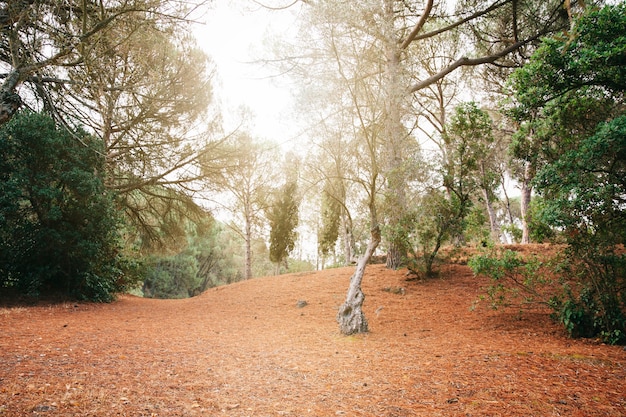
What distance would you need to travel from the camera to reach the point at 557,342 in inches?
177

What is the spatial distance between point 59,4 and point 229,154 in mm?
6186

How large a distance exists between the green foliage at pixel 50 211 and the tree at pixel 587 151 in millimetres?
8781

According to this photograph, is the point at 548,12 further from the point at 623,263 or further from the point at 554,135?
the point at 623,263

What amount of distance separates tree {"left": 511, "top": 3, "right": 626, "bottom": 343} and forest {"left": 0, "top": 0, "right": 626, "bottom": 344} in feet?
0.08

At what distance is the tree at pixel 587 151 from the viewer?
3.88 m

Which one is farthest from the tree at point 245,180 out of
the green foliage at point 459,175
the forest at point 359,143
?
the green foliage at point 459,175

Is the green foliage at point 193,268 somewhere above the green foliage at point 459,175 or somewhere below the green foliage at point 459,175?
below

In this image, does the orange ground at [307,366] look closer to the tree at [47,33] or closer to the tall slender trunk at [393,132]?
the tall slender trunk at [393,132]

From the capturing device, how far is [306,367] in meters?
3.65

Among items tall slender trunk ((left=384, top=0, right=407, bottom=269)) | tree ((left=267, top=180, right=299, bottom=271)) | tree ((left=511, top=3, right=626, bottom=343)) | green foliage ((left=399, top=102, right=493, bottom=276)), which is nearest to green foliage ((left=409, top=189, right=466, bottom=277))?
green foliage ((left=399, top=102, right=493, bottom=276))

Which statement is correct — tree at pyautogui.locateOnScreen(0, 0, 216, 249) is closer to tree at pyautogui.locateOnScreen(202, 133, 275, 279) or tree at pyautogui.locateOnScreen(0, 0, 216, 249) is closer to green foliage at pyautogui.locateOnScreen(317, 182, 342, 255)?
tree at pyautogui.locateOnScreen(202, 133, 275, 279)

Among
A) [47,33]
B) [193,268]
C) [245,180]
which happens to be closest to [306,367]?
[47,33]

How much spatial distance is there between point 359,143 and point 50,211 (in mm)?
7552

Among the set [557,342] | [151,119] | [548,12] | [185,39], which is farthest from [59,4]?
[548,12]
